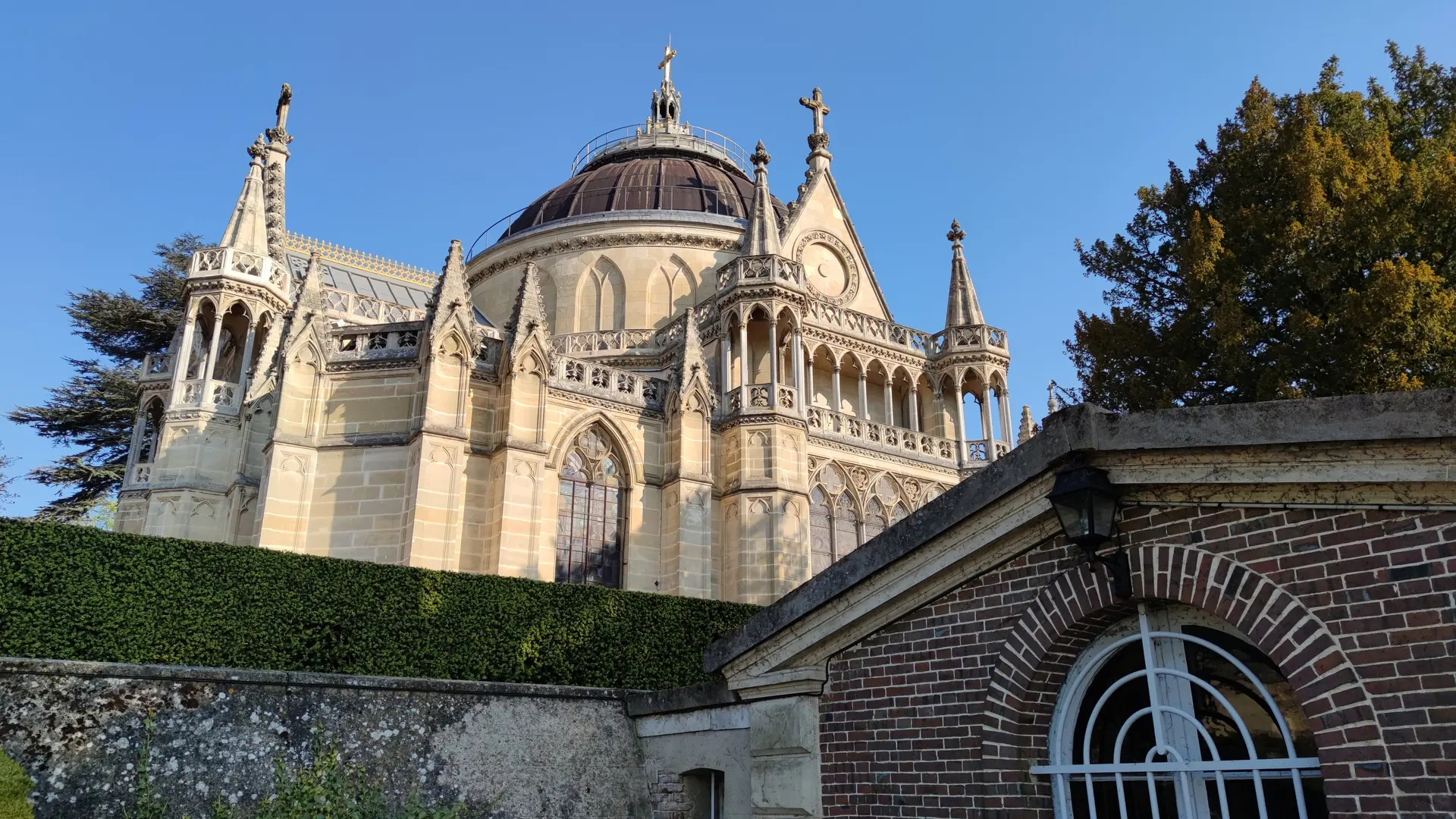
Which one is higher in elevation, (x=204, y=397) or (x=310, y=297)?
(x=310, y=297)

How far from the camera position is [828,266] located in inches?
1335

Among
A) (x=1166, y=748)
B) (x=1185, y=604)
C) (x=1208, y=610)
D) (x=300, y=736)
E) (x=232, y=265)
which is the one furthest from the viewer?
(x=232, y=265)

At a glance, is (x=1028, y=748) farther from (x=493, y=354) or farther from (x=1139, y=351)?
(x=493, y=354)

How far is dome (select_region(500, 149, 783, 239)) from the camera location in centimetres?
3806

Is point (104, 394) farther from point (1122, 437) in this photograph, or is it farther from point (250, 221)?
point (1122, 437)

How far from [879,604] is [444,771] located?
4.95 metres

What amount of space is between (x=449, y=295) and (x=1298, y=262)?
16.2m

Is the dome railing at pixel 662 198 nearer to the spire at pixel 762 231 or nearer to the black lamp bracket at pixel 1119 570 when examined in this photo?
the spire at pixel 762 231

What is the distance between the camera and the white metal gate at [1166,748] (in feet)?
19.9

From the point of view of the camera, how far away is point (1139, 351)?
60.7 feet

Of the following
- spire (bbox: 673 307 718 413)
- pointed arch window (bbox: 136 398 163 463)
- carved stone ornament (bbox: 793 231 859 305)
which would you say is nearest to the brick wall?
spire (bbox: 673 307 718 413)

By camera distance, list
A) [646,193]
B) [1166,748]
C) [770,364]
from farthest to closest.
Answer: [646,193] → [770,364] → [1166,748]

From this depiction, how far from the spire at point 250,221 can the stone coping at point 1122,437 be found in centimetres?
2241

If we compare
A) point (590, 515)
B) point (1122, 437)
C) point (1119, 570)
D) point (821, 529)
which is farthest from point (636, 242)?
point (1119, 570)
